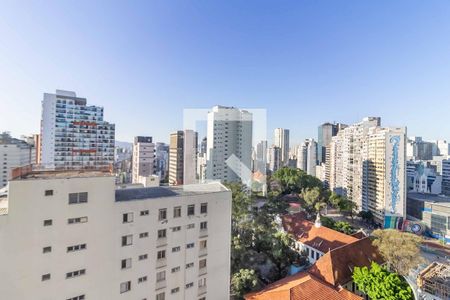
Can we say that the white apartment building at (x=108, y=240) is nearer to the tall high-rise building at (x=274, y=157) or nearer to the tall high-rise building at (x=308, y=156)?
the tall high-rise building at (x=274, y=157)

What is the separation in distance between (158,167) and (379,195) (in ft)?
129

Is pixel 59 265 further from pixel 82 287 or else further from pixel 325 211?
pixel 325 211

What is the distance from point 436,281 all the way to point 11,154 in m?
50.1

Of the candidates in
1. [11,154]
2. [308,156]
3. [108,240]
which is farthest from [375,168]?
[11,154]

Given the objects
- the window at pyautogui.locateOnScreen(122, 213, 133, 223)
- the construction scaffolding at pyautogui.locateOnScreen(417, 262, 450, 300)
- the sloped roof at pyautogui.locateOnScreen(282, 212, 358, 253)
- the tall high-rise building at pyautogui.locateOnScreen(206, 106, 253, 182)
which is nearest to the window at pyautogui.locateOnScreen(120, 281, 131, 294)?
the window at pyautogui.locateOnScreen(122, 213, 133, 223)

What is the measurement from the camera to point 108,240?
8.98 metres

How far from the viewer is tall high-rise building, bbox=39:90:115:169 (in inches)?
1282

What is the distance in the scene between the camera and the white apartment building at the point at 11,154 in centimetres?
3662

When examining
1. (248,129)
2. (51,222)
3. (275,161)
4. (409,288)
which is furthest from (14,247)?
(275,161)

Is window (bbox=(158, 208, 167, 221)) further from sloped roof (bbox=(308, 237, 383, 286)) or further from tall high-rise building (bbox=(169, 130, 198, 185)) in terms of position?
tall high-rise building (bbox=(169, 130, 198, 185))

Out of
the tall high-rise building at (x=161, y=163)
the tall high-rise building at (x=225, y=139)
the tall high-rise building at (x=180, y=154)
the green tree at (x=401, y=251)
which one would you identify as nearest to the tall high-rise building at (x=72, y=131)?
the tall high-rise building at (x=180, y=154)

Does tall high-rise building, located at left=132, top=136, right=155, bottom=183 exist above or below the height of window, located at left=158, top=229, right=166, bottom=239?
above

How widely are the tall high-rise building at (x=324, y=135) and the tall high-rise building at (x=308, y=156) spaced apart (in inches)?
66.3

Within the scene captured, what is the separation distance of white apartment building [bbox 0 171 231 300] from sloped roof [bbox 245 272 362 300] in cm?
203
